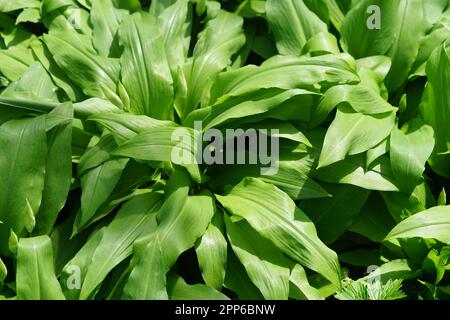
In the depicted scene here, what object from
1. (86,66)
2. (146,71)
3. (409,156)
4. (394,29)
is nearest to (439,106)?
(409,156)

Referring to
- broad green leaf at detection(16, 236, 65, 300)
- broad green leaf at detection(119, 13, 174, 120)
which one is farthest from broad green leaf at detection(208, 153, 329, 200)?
broad green leaf at detection(16, 236, 65, 300)

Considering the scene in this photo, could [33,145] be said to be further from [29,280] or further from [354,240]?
[354,240]

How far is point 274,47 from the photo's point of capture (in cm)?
382

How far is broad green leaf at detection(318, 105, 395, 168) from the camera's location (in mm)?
2902

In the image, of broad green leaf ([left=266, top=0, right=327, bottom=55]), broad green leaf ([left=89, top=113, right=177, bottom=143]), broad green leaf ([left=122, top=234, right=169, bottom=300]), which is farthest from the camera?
broad green leaf ([left=266, top=0, right=327, bottom=55])

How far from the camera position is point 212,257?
9.05 feet

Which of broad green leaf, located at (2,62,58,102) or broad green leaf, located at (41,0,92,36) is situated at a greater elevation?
broad green leaf, located at (41,0,92,36)

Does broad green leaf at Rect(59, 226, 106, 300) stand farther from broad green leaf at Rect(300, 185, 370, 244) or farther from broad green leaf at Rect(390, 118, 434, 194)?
broad green leaf at Rect(390, 118, 434, 194)

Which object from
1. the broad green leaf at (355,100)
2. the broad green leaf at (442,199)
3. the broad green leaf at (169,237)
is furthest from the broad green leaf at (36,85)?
the broad green leaf at (442,199)

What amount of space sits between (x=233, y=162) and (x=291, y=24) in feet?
2.95

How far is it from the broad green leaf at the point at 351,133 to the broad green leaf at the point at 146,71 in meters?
0.82

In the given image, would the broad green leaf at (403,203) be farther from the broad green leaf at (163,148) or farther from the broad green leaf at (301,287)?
the broad green leaf at (163,148)

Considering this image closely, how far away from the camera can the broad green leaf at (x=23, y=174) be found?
2900mm
